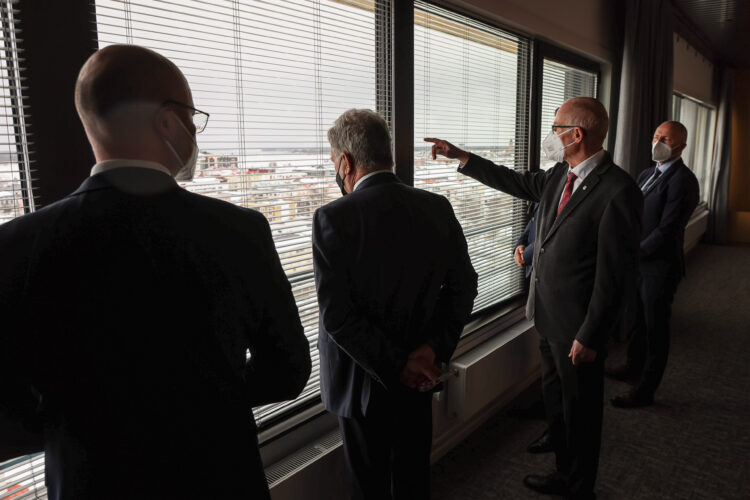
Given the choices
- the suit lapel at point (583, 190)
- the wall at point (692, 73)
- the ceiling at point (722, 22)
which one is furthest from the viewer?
the wall at point (692, 73)

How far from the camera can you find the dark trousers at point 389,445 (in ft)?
5.18

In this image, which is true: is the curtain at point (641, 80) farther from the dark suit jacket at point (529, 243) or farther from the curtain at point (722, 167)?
the curtain at point (722, 167)

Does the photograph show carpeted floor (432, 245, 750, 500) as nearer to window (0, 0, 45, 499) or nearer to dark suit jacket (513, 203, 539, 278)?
dark suit jacket (513, 203, 539, 278)

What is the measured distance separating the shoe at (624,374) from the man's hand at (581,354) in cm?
165

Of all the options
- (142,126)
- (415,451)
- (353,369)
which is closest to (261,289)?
(142,126)

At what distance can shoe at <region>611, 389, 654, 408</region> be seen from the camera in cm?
299

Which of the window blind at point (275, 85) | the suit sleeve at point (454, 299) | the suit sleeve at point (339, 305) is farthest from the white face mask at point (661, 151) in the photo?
the suit sleeve at point (339, 305)

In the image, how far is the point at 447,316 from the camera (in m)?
1.69

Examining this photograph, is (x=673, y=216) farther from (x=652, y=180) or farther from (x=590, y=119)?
(x=590, y=119)

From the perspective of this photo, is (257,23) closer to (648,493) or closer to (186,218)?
(186,218)

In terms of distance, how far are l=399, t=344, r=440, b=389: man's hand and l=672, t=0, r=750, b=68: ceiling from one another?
4903mm

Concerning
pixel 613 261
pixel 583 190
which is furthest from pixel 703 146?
pixel 613 261

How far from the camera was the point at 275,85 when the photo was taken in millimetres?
1664

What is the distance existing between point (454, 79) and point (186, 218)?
6.68 feet
